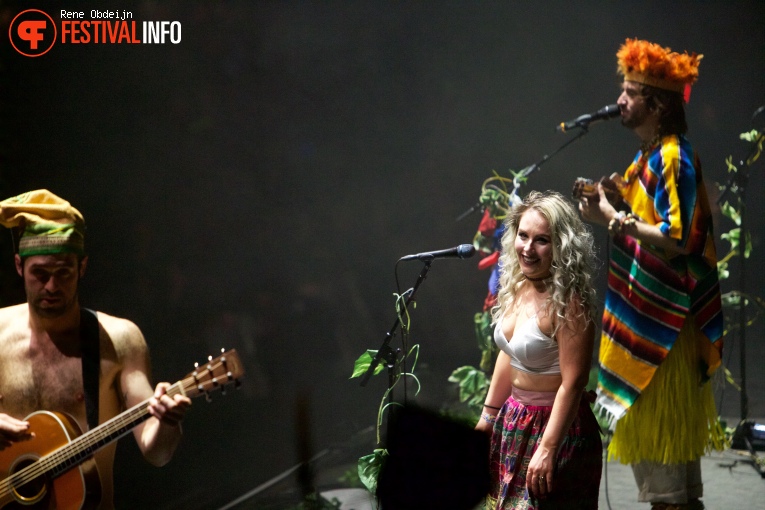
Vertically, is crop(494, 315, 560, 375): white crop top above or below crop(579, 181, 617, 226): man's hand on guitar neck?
below

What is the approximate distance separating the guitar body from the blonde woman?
1214mm

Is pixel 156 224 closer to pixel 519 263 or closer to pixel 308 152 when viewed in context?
pixel 308 152

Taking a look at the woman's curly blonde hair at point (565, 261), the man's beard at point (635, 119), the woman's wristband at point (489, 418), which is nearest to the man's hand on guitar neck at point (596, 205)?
the man's beard at point (635, 119)

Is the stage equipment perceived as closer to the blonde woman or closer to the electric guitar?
the blonde woman

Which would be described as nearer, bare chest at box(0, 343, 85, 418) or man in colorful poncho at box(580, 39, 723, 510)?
bare chest at box(0, 343, 85, 418)

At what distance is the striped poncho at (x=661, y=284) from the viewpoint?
280cm

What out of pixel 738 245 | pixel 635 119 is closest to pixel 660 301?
pixel 635 119

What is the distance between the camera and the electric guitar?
224 cm

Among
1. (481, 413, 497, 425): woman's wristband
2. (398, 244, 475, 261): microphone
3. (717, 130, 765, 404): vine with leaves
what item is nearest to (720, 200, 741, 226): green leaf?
(717, 130, 765, 404): vine with leaves

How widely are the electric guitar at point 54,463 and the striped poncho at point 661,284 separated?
5.07 ft

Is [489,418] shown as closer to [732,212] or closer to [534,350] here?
[534,350]

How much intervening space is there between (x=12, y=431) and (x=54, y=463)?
15 cm

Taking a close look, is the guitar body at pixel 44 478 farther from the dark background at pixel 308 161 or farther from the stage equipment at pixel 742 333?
the stage equipment at pixel 742 333

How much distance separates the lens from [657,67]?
2.88 m
